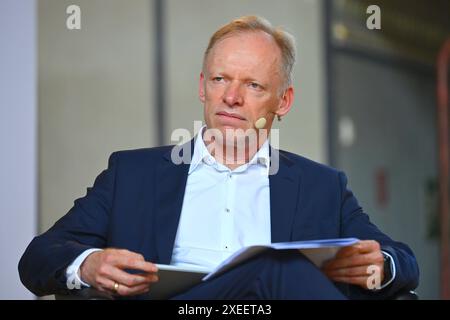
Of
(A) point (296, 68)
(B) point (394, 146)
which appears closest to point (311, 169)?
(A) point (296, 68)

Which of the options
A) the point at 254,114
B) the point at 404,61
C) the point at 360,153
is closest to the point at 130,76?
the point at 254,114

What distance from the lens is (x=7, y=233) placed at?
3.31 m

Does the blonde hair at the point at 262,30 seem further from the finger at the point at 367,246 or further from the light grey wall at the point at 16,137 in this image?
the light grey wall at the point at 16,137

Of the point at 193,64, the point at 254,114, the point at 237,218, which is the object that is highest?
the point at 193,64

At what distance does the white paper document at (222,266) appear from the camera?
170 centimetres

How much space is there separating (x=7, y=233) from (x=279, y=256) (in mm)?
1891

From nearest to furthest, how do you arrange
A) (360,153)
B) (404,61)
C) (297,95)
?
(297,95) < (360,153) < (404,61)

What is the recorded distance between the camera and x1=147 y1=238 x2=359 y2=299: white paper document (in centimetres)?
170

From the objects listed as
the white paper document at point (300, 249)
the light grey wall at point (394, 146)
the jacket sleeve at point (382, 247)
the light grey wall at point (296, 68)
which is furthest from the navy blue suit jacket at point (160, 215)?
the light grey wall at point (394, 146)

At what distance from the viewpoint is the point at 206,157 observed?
2.36 meters

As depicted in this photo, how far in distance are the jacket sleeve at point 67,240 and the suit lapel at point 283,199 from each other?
0.47 m

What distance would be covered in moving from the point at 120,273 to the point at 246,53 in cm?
83

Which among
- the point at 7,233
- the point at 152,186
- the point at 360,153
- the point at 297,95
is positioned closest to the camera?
the point at 152,186
